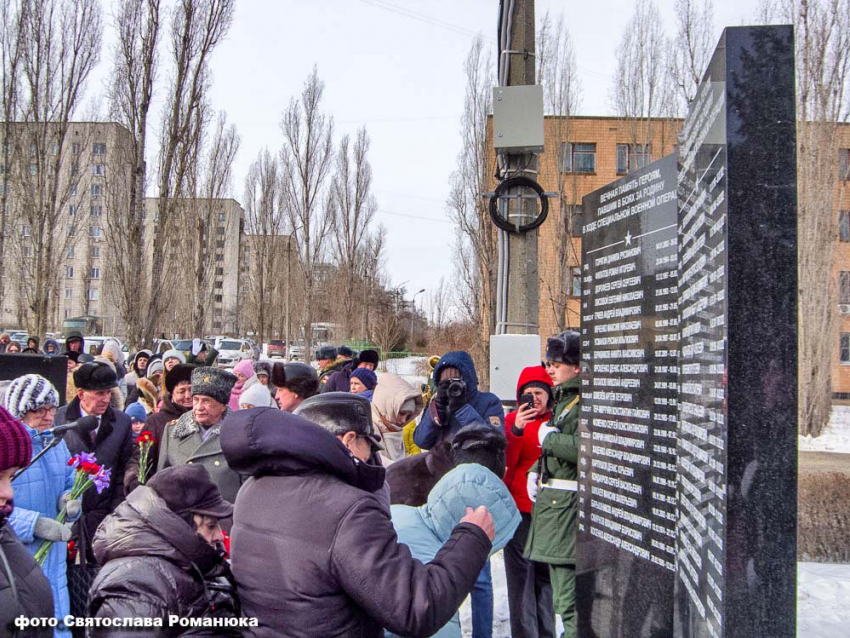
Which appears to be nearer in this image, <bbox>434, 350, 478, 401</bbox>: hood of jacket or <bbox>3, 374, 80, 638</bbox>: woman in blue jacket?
<bbox>3, 374, 80, 638</bbox>: woman in blue jacket

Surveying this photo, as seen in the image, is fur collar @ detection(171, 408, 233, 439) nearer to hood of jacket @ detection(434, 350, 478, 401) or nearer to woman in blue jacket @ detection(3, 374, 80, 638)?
woman in blue jacket @ detection(3, 374, 80, 638)

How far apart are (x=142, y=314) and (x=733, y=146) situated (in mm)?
15976

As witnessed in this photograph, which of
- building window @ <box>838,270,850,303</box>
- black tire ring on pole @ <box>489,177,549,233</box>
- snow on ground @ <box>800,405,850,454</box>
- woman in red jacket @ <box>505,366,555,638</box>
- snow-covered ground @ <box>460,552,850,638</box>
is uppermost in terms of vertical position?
building window @ <box>838,270,850,303</box>

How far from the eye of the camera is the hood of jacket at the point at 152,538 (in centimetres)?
180

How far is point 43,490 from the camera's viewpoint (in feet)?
11.0

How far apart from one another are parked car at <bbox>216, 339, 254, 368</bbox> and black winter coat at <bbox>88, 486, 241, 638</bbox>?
1231 inches

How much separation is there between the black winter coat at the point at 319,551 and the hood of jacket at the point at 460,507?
0.95ft

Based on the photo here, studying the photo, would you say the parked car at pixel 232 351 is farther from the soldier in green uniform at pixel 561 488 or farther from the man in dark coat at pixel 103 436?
the soldier in green uniform at pixel 561 488

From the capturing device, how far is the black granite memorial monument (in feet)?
5.12

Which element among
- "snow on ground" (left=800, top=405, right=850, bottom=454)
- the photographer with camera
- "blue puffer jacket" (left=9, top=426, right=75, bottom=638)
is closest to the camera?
"blue puffer jacket" (left=9, top=426, right=75, bottom=638)

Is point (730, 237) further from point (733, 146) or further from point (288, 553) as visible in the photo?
point (288, 553)

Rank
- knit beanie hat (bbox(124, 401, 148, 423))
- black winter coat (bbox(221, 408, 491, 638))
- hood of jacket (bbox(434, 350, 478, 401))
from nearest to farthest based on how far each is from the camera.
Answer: black winter coat (bbox(221, 408, 491, 638)) < hood of jacket (bbox(434, 350, 478, 401)) < knit beanie hat (bbox(124, 401, 148, 423))

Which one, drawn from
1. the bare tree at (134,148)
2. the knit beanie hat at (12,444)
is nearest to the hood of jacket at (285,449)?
the knit beanie hat at (12,444)

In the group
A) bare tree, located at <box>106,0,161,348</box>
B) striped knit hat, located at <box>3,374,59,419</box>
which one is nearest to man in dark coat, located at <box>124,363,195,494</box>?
striped knit hat, located at <box>3,374,59,419</box>
